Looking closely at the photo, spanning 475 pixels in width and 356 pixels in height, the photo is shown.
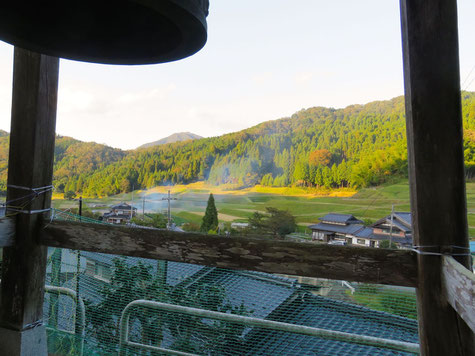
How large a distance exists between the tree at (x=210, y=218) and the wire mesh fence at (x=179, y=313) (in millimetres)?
446

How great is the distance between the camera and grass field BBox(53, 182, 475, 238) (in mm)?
2135

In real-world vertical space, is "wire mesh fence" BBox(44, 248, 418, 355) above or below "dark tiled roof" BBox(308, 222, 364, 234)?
below

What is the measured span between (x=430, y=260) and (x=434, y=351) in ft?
0.81

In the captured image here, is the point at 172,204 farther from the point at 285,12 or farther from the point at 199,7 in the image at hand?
the point at 199,7

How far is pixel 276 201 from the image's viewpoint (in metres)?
2.78

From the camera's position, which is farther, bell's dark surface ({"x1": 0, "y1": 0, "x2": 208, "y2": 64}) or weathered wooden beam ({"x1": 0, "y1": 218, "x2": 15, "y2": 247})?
weathered wooden beam ({"x1": 0, "y1": 218, "x2": 15, "y2": 247})

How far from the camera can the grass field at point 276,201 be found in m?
2.13

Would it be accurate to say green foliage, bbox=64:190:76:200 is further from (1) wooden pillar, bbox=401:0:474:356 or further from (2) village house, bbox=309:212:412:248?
(1) wooden pillar, bbox=401:0:474:356

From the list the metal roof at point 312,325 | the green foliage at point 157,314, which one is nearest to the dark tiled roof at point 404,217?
the metal roof at point 312,325

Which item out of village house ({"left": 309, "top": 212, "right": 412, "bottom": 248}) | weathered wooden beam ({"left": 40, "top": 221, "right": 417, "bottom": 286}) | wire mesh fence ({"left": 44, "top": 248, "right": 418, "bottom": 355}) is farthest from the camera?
wire mesh fence ({"left": 44, "top": 248, "right": 418, "bottom": 355})

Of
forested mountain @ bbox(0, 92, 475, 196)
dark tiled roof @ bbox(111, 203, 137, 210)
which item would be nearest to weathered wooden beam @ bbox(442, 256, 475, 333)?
forested mountain @ bbox(0, 92, 475, 196)

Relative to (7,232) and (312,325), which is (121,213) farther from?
(312,325)

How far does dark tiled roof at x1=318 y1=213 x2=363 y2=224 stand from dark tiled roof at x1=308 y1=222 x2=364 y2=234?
1.3 inches

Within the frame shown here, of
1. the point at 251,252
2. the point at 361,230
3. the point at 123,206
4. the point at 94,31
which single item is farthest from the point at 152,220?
the point at 94,31
